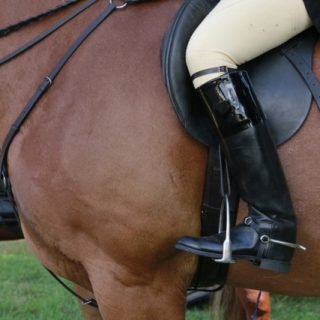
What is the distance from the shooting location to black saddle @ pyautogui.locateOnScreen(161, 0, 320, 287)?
2740 millimetres

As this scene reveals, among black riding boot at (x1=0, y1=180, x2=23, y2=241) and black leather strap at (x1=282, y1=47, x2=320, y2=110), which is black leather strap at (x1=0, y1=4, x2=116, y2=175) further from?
black riding boot at (x1=0, y1=180, x2=23, y2=241)

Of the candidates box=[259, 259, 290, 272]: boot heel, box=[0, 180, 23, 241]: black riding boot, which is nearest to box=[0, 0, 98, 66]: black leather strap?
box=[259, 259, 290, 272]: boot heel

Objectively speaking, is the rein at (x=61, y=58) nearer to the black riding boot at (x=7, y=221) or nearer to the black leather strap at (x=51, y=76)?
the black leather strap at (x=51, y=76)

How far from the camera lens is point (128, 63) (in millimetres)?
2871

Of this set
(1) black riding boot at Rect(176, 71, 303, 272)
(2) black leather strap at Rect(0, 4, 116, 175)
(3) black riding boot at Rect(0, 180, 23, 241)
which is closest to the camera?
(1) black riding boot at Rect(176, 71, 303, 272)

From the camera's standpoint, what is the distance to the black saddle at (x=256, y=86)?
2.74 m

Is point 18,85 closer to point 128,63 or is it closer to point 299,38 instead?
point 128,63

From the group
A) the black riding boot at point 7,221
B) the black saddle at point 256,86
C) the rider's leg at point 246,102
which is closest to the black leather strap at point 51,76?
the black saddle at point 256,86

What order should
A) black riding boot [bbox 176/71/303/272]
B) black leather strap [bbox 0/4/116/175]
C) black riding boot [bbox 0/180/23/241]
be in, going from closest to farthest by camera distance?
Result: black riding boot [bbox 176/71/303/272] < black leather strap [bbox 0/4/116/175] < black riding boot [bbox 0/180/23/241]

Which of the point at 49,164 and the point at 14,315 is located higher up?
the point at 49,164

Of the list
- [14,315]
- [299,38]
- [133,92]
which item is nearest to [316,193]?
[299,38]

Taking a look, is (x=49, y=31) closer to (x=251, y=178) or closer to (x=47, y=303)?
(x=251, y=178)

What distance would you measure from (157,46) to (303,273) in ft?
3.29

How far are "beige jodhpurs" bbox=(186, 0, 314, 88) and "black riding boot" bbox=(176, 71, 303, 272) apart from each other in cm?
8
